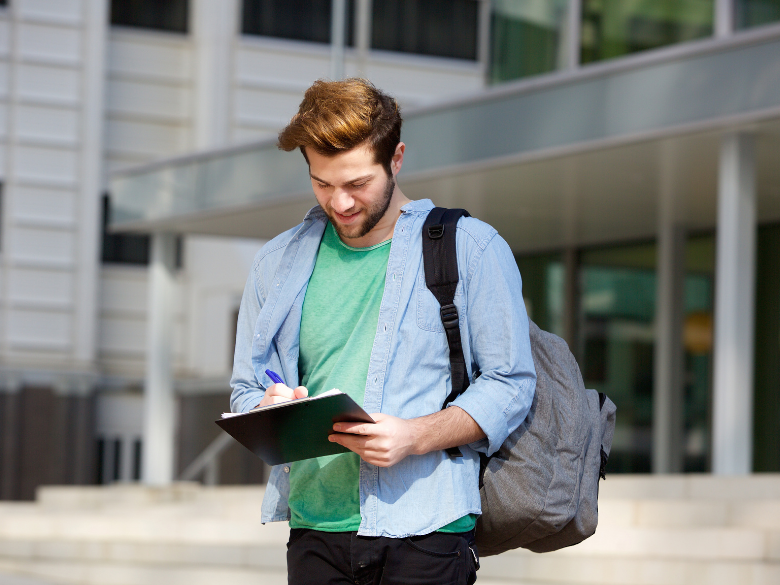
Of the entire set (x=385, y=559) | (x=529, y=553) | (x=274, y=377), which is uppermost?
(x=274, y=377)

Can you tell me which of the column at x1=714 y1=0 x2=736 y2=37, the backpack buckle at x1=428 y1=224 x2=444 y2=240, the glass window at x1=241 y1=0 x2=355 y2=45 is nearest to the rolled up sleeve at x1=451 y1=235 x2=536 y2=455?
the backpack buckle at x1=428 y1=224 x2=444 y2=240

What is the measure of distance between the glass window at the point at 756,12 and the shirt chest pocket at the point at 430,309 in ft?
27.2

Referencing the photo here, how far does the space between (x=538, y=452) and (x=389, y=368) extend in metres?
0.36

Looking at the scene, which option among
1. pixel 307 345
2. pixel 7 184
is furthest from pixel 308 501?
pixel 7 184

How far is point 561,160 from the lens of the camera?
9.07 metres

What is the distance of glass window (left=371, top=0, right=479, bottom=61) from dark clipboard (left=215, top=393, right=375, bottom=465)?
18385 millimetres

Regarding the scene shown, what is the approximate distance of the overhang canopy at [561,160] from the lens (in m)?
7.96

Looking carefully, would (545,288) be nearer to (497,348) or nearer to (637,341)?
(637,341)

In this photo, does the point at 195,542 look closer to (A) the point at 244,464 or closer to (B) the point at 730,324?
(B) the point at 730,324

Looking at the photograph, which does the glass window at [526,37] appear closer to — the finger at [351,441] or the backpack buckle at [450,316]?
the backpack buckle at [450,316]

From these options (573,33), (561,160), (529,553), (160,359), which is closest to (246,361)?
(529,553)

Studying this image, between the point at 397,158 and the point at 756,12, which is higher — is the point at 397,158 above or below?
below

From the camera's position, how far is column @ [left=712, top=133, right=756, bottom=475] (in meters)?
8.00

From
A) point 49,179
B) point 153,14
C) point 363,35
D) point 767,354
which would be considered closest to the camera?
point 767,354
